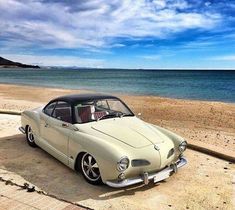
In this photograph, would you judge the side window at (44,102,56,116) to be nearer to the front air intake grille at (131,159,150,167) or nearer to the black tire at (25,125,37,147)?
the black tire at (25,125,37,147)

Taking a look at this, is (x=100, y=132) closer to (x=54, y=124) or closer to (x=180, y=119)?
(x=54, y=124)

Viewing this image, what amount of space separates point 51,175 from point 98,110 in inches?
61.8

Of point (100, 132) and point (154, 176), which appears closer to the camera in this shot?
point (154, 176)

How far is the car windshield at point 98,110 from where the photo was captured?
616cm

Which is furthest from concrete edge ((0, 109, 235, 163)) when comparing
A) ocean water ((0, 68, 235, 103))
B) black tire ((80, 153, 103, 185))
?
ocean water ((0, 68, 235, 103))

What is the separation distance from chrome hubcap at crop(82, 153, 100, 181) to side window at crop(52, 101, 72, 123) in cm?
94

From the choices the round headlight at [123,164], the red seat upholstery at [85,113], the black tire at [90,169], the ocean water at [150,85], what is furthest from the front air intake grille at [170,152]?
the ocean water at [150,85]

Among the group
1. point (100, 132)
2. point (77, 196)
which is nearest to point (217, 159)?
point (100, 132)

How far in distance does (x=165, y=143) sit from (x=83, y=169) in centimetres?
148

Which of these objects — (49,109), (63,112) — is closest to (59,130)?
(63,112)

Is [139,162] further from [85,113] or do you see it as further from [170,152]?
[85,113]

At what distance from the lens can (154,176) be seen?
200 inches

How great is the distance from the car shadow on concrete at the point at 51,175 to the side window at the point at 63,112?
912 millimetres

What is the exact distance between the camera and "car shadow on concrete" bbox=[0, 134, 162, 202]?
16.5 feet
